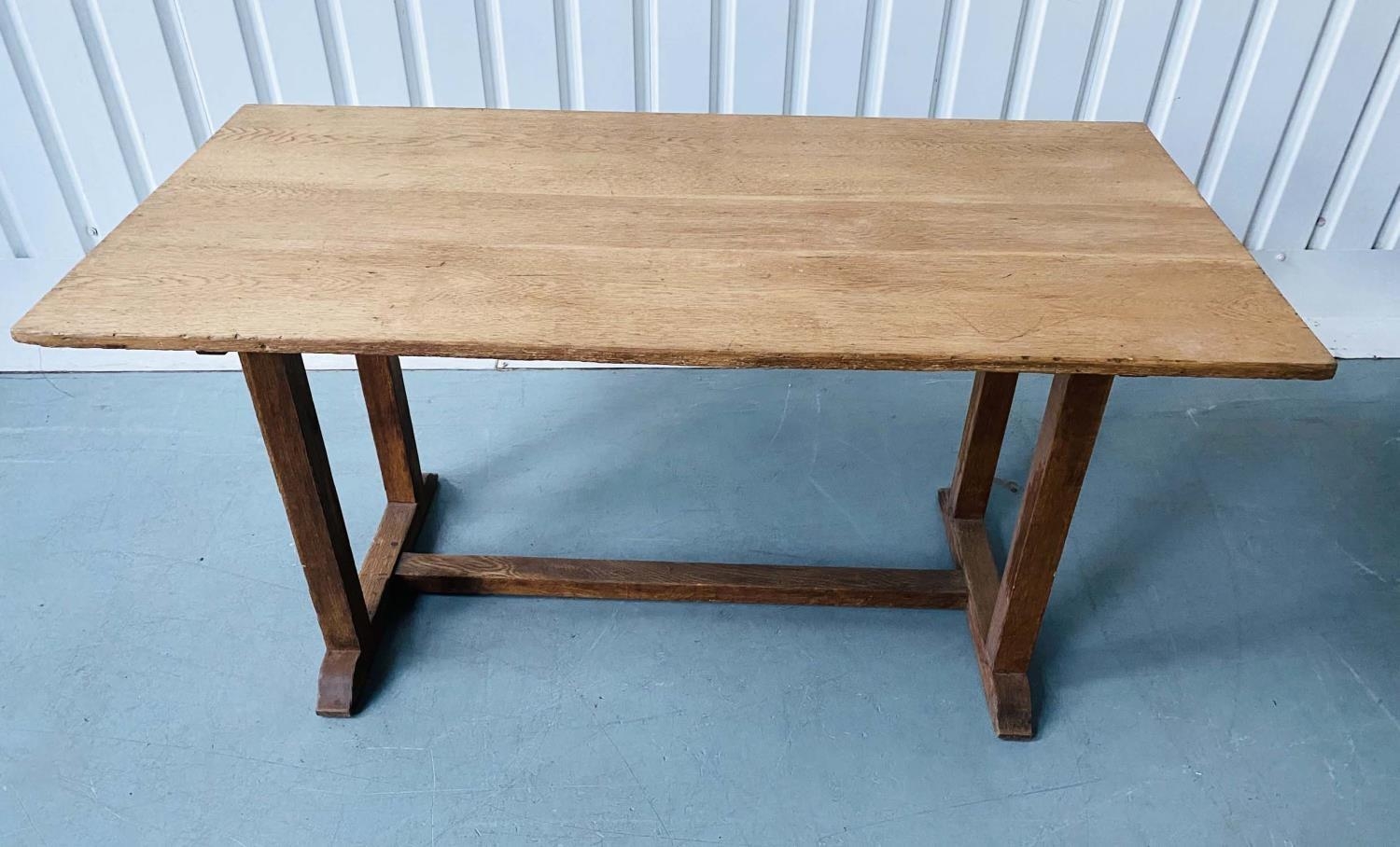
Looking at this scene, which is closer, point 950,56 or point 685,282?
point 685,282

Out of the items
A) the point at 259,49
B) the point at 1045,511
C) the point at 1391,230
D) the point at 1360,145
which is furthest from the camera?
the point at 1391,230

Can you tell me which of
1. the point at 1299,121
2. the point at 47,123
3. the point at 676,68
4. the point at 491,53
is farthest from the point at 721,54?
the point at 47,123

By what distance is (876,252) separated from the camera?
149cm

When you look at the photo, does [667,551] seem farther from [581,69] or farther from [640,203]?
[581,69]

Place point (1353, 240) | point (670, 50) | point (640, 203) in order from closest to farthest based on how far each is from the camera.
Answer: point (640, 203) < point (670, 50) < point (1353, 240)

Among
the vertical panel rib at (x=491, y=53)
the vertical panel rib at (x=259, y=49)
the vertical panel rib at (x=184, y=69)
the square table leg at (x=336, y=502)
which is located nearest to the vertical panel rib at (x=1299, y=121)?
the vertical panel rib at (x=491, y=53)

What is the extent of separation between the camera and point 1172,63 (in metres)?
2.50

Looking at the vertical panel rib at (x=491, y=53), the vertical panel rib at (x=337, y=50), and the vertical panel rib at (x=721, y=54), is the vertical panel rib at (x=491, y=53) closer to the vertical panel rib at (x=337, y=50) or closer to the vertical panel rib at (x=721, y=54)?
the vertical panel rib at (x=337, y=50)

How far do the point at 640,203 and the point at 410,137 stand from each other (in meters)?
0.52

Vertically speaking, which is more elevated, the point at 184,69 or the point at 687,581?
the point at 184,69

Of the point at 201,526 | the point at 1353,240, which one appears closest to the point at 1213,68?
the point at 1353,240

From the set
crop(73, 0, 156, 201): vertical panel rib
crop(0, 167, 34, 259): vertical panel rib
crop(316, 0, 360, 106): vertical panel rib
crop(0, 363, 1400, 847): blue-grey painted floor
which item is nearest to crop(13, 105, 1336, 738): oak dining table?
crop(0, 363, 1400, 847): blue-grey painted floor

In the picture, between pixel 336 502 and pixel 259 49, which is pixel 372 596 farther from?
pixel 259 49

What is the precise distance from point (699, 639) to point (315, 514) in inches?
31.0
